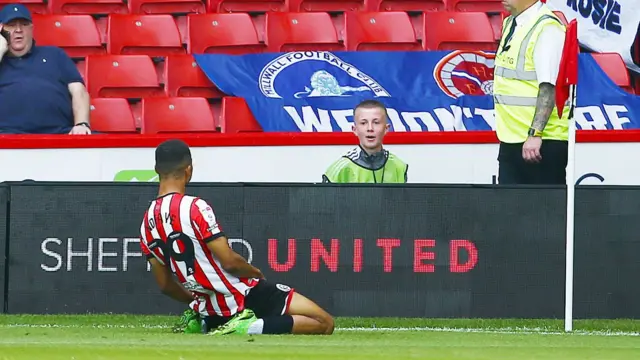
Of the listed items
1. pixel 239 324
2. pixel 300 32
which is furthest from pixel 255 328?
pixel 300 32

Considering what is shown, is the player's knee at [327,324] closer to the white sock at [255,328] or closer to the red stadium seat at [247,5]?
the white sock at [255,328]

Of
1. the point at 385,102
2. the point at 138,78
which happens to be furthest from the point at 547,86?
the point at 138,78

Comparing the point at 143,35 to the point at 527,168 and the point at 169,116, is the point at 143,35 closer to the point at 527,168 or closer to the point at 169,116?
the point at 169,116

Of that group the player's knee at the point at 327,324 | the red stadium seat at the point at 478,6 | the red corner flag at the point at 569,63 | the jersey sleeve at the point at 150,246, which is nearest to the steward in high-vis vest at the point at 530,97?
the red corner flag at the point at 569,63

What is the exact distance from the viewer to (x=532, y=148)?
8.35 metres

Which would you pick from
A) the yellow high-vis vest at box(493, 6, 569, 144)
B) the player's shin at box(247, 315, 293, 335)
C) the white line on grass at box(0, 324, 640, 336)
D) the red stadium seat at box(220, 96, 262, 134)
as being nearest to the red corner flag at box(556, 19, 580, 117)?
the yellow high-vis vest at box(493, 6, 569, 144)

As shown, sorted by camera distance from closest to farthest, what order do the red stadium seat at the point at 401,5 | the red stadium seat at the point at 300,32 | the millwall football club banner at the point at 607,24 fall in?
the red stadium seat at the point at 300,32 < the millwall football club banner at the point at 607,24 < the red stadium seat at the point at 401,5

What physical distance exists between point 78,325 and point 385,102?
4.05 meters

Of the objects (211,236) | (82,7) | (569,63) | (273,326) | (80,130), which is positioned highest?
(82,7)

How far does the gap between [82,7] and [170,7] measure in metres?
0.82

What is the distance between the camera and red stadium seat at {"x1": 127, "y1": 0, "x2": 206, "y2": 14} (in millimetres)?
12820

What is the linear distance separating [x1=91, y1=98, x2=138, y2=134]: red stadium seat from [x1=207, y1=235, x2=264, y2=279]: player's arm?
4.67 metres

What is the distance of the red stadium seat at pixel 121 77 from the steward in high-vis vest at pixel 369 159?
315cm

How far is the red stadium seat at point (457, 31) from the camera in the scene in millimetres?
12391
